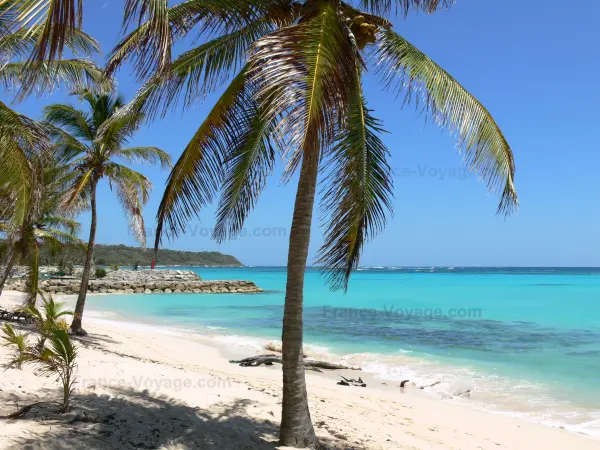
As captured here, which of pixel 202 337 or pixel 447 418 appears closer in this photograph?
pixel 447 418

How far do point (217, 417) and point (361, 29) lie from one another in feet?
16.0

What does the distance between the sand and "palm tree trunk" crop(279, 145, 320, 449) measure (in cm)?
35

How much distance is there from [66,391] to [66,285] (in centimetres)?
3620

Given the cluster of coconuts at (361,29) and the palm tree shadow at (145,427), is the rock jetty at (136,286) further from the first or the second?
the cluster of coconuts at (361,29)

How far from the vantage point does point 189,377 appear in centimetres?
850

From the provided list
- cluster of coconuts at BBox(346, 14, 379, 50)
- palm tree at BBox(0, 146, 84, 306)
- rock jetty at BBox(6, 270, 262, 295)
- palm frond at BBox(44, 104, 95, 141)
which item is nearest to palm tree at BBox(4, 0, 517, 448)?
cluster of coconuts at BBox(346, 14, 379, 50)

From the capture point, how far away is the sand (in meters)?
4.99

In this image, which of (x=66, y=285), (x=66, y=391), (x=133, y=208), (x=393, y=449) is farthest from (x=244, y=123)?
(x=66, y=285)

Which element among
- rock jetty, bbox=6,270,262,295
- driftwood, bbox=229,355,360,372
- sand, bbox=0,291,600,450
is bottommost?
rock jetty, bbox=6,270,262,295

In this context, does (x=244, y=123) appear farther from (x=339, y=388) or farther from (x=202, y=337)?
(x=202, y=337)

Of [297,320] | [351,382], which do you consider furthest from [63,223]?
[297,320]

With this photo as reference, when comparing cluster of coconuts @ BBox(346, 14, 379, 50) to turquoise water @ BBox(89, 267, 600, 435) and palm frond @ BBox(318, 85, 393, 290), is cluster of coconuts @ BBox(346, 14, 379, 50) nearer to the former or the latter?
palm frond @ BBox(318, 85, 393, 290)

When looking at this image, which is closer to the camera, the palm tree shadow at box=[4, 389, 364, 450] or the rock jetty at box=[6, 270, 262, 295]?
the palm tree shadow at box=[4, 389, 364, 450]

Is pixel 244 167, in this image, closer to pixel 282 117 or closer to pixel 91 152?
pixel 282 117
